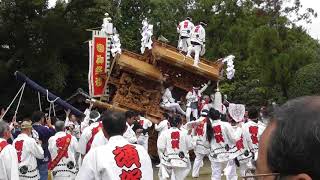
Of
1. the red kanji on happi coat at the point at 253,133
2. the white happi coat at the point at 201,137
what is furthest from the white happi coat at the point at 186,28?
the red kanji on happi coat at the point at 253,133

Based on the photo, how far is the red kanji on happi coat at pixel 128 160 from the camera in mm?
5051

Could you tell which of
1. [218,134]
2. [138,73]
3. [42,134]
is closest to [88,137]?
[42,134]

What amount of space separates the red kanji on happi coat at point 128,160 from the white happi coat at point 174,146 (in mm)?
6252

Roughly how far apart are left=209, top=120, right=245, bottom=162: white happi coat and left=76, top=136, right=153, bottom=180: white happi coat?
6.66 metres

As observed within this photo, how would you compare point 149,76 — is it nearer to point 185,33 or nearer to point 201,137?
point 185,33

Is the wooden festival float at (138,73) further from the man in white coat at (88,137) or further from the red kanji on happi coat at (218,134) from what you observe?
the man in white coat at (88,137)

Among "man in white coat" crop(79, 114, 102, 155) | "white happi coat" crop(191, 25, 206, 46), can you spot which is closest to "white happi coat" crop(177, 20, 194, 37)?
"white happi coat" crop(191, 25, 206, 46)

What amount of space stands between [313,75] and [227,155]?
10.2 metres

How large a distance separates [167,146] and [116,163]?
6.71 m

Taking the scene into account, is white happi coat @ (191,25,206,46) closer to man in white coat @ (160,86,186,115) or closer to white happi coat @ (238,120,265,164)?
man in white coat @ (160,86,186,115)

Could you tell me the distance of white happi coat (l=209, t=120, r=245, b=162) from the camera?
11836 mm

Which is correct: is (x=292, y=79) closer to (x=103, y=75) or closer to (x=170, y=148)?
(x=103, y=75)

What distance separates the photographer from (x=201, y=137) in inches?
542

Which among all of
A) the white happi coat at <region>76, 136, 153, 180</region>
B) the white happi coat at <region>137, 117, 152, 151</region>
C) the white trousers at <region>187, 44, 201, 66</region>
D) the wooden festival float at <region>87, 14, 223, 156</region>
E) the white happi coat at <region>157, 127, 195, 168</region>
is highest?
the white trousers at <region>187, 44, 201, 66</region>
